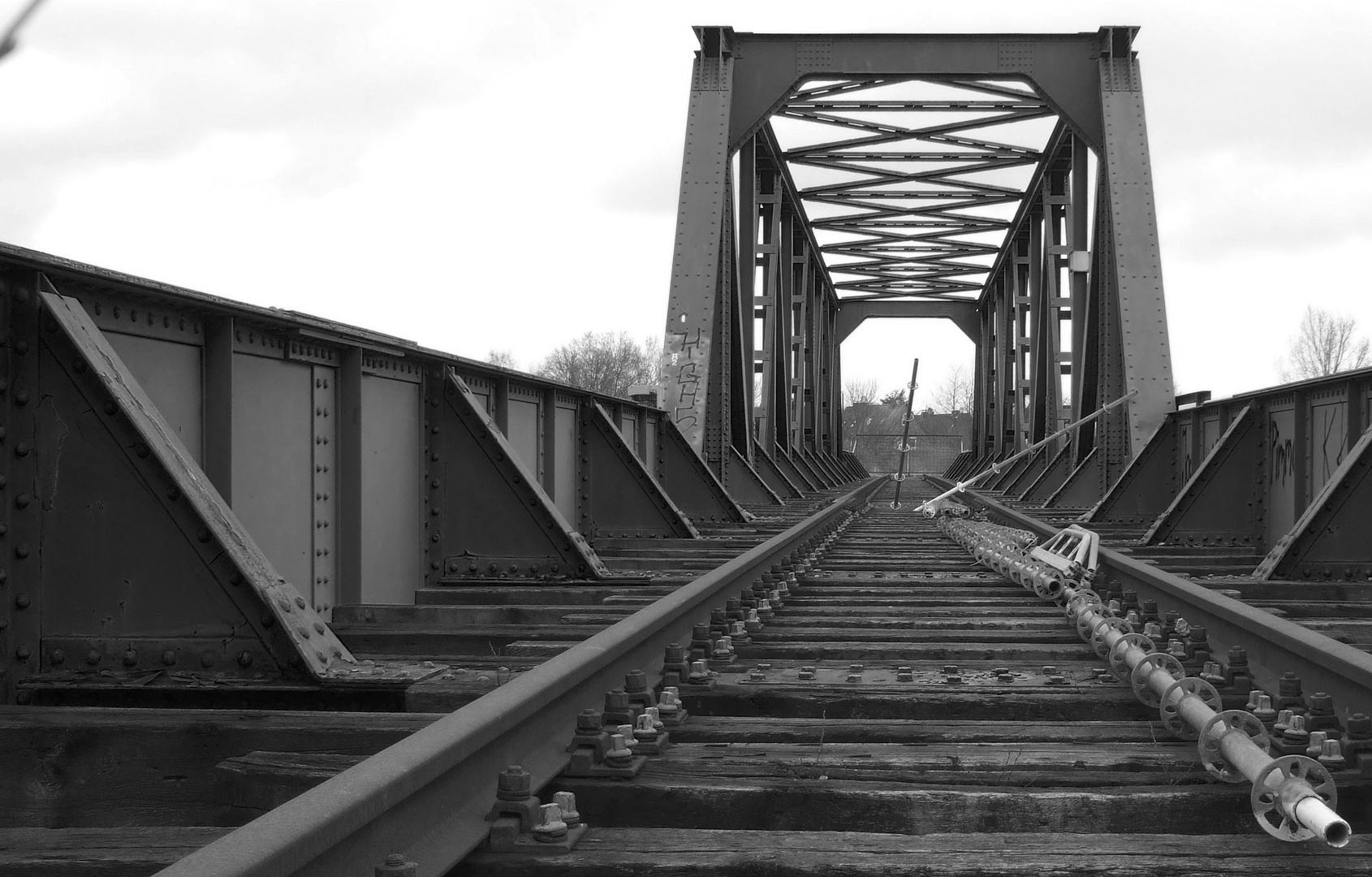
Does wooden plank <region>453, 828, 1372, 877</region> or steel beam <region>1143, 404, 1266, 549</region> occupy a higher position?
steel beam <region>1143, 404, 1266, 549</region>

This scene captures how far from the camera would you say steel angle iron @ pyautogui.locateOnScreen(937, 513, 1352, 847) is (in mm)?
2377

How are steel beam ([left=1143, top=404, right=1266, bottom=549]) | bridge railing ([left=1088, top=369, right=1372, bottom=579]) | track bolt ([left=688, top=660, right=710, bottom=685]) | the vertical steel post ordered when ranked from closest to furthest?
track bolt ([left=688, top=660, right=710, bottom=685]) → bridge railing ([left=1088, top=369, right=1372, bottom=579]) → steel beam ([left=1143, top=404, right=1266, bottom=549]) → the vertical steel post

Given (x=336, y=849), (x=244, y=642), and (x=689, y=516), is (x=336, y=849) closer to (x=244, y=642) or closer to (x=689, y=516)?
(x=244, y=642)

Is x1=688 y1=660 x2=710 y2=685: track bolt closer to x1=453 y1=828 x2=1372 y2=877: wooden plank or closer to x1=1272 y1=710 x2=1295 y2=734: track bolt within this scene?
x1=453 y1=828 x2=1372 y2=877: wooden plank

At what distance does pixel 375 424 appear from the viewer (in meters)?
6.08

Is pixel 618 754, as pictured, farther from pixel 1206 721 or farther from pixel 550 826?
pixel 1206 721

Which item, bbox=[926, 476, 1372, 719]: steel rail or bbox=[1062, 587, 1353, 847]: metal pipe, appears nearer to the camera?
bbox=[1062, 587, 1353, 847]: metal pipe

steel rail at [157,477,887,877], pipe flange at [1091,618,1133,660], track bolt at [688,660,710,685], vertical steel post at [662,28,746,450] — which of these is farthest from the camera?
vertical steel post at [662,28,746,450]

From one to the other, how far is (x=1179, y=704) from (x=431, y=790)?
1.93 meters

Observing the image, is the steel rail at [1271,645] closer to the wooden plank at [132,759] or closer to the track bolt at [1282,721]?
the track bolt at [1282,721]

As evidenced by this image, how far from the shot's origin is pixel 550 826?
249cm

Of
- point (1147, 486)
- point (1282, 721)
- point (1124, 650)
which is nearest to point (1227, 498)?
point (1147, 486)

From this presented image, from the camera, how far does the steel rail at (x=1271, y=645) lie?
135 inches

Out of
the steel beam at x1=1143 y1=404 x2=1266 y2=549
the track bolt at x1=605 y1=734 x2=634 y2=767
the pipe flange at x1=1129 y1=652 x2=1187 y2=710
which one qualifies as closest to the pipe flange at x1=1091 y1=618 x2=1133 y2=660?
the pipe flange at x1=1129 y1=652 x2=1187 y2=710
